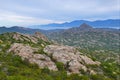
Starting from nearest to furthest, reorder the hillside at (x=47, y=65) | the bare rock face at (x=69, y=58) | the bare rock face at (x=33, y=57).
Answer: the hillside at (x=47, y=65) < the bare rock face at (x=69, y=58) < the bare rock face at (x=33, y=57)

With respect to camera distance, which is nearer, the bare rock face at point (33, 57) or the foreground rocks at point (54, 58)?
the foreground rocks at point (54, 58)

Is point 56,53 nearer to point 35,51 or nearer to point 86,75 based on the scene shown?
point 35,51

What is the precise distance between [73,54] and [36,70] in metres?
12.2

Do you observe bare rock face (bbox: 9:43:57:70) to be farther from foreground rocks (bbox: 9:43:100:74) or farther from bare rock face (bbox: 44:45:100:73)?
bare rock face (bbox: 44:45:100:73)

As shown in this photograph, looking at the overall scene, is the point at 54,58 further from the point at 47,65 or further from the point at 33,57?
the point at 33,57

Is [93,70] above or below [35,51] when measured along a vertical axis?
below

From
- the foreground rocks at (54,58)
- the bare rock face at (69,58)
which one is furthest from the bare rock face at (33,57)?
the bare rock face at (69,58)

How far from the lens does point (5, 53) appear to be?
172 ft

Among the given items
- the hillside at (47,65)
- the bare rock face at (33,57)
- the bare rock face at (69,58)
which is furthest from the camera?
the bare rock face at (33,57)

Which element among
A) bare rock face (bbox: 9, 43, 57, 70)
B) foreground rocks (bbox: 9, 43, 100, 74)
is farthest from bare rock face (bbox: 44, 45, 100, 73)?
bare rock face (bbox: 9, 43, 57, 70)

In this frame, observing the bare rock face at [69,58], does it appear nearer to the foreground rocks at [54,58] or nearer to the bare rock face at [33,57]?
the foreground rocks at [54,58]

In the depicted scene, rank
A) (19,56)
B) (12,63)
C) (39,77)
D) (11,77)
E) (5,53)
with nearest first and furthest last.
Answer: (11,77)
(39,77)
(12,63)
(19,56)
(5,53)

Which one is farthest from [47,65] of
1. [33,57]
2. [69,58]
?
[69,58]

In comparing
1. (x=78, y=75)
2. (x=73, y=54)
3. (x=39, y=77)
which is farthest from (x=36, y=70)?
(x=73, y=54)
